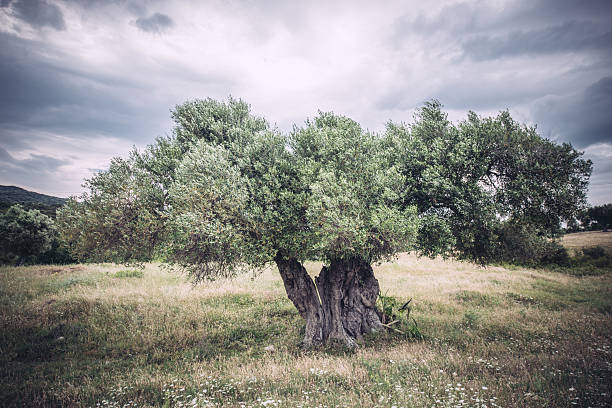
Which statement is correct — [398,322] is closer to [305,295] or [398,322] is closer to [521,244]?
[305,295]

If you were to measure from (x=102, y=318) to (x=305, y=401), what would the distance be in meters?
17.3

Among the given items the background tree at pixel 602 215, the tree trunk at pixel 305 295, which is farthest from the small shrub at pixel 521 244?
the background tree at pixel 602 215

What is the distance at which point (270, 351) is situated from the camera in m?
13.8

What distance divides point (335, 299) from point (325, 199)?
7528mm

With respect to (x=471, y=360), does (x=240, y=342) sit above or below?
below

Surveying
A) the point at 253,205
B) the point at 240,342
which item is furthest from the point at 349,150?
the point at 240,342

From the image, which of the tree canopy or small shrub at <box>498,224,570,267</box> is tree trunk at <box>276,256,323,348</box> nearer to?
the tree canopy

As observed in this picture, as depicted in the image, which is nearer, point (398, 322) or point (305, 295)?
point (305, 295)

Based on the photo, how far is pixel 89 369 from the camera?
1183 centimetres

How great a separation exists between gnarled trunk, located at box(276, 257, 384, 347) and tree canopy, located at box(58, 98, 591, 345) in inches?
2.9

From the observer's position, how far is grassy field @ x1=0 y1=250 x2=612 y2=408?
8.34 m

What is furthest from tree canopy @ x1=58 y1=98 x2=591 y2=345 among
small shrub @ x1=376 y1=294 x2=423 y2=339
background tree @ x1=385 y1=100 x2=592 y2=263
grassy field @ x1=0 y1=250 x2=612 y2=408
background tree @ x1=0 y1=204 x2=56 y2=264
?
background tree @ x1=0 y1=204 x2=56 y2=264

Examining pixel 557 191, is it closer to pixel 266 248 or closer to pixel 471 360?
pixel 471 360

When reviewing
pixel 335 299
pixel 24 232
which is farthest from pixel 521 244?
pixel 24 232
